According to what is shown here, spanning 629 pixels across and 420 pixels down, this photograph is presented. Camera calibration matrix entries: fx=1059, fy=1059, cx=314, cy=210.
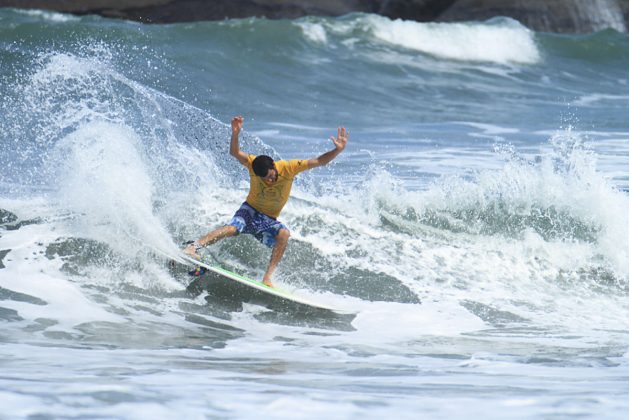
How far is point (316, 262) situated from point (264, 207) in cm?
119

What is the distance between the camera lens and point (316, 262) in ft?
30.7

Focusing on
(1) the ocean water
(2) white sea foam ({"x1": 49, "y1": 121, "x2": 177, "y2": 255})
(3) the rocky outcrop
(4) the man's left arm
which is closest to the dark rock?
(3) the rocky outcrop

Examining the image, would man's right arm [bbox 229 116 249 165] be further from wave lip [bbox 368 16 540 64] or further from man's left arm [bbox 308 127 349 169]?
wave lip [bbox 368 16 540 64]

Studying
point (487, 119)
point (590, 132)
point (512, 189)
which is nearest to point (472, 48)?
point (487, 119)

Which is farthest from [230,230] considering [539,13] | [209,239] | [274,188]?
[539,13]

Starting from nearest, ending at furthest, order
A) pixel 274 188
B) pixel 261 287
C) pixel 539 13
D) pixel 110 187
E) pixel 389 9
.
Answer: pixel 261 287, pixel 274 188, pixel 110 187, pixel 389 9, pixel 539 13

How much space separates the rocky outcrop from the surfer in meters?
19.3

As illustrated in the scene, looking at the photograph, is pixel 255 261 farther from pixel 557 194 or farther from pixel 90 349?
pixel 557 194

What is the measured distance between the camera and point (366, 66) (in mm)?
21844

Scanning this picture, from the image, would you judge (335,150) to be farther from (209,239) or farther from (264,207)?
(209,239)

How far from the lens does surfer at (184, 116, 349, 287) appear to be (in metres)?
8.19

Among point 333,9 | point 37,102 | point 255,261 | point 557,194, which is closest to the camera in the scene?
point 255,261

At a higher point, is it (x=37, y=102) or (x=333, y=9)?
(x=333, y=9)

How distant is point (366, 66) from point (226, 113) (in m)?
5.49
